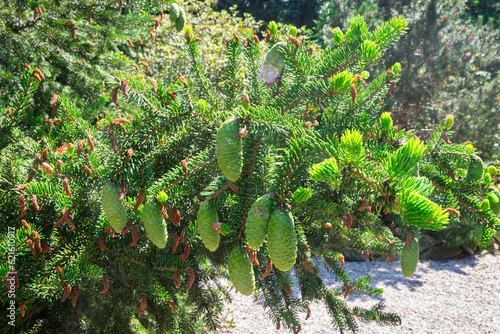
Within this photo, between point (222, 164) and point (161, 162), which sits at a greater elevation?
point (222, 164)

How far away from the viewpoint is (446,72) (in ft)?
21.2

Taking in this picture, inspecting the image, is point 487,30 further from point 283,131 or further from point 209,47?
point 283,131

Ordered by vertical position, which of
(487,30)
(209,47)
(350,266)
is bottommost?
(350,266)

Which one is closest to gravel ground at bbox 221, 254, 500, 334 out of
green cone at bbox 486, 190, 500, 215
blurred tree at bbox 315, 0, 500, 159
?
blurred tree at bbox 315, 0, 500, 159

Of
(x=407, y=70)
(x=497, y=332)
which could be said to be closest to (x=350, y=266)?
(x=497, y=332)

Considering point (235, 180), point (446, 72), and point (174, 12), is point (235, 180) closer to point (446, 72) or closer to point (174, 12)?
point (174, 12)

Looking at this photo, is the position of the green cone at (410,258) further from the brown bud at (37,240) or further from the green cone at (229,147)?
the brown bud at (37,240)

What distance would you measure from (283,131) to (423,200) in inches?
12.3

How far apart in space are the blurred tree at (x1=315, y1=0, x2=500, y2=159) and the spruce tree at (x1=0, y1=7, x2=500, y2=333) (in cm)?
573

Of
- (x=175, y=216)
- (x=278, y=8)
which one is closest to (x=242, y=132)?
(x=175, y=216)

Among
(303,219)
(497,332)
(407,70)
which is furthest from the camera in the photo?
(407,70)

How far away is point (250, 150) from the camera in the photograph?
83 cm

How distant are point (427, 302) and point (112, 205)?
17.3 feet

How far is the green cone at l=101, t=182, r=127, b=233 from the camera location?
84 cm
